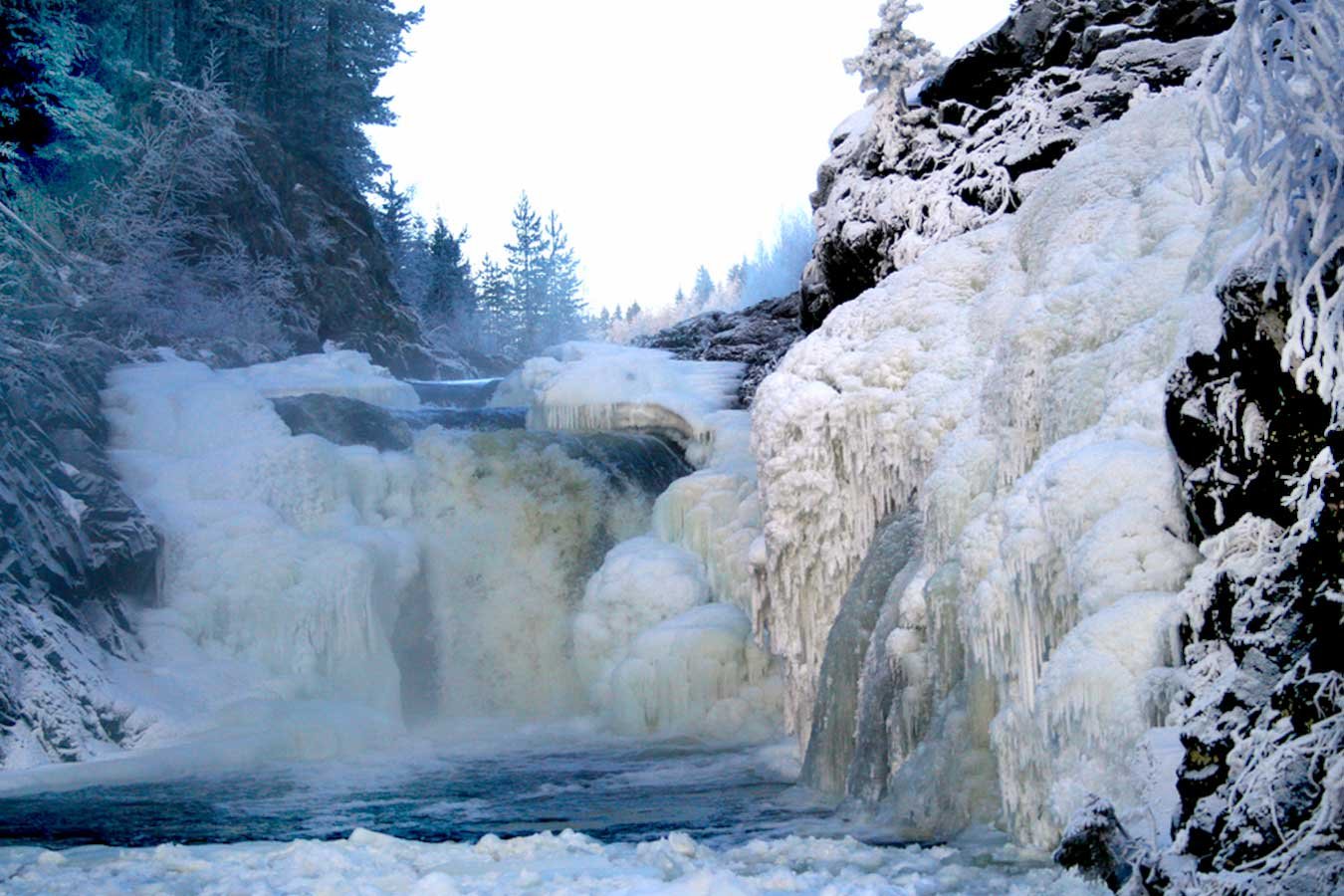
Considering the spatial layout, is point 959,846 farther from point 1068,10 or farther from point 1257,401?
point 1068,10

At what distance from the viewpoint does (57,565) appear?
13.3 m

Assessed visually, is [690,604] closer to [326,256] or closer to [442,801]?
[442,801]

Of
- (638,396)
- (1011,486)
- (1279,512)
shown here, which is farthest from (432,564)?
(1279,512)

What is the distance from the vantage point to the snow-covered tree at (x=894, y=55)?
1603cm

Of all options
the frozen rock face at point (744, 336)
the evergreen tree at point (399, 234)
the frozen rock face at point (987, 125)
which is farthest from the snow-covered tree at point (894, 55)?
the evergreen tree at point (399, 234)

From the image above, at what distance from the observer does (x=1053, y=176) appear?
985cm

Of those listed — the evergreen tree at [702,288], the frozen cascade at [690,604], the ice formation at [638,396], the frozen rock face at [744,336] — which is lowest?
the frozen cascade at [690,604]

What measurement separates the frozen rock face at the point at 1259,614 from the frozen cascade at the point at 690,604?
7.31 metres

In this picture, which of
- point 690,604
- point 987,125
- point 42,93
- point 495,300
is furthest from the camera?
point 495,300

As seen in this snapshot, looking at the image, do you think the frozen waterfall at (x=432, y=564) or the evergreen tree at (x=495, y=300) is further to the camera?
the evergreen tree at (x=495, y=300)

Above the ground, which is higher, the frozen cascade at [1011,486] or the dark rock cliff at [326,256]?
the dark rock cliff at [326,256]

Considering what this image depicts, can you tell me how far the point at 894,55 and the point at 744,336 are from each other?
689 centimetres

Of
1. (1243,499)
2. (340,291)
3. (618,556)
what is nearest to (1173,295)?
(1243,499)

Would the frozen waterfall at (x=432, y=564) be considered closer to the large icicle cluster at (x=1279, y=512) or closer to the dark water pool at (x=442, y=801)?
the dark water pool at (x=442, y=801)
